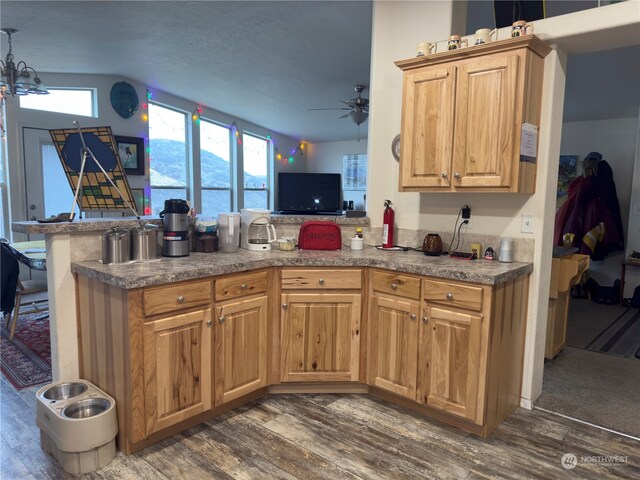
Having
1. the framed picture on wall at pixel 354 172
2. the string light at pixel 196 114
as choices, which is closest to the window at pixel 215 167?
the string light at pixel 196 114

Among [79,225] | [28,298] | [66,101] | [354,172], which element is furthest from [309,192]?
[79,225]

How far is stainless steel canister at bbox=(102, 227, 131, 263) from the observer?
2340 millimetres

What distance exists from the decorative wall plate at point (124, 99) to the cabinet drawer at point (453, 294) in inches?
225

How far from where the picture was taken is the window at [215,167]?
318 inches

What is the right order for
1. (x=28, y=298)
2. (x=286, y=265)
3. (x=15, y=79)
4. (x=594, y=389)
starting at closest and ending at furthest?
(x=286, y=265) → (x=594, y=389) → (x=15, y=79) → (x=28, y=298)

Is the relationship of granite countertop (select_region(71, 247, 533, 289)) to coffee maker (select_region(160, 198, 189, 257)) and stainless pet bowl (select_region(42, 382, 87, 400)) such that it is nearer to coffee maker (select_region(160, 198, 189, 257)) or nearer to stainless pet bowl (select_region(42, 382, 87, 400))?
coffee maker (select_region(160, 198, 189, 257))

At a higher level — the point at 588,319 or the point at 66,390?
the point at 66,390

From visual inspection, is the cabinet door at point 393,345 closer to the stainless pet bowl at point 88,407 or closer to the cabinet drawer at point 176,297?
the cabinet drawer at point 176,297

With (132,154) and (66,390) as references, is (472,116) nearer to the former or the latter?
(66,390)

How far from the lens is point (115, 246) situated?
2.34 meters

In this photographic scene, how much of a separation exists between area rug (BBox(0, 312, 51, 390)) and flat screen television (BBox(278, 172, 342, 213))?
4.41 meters

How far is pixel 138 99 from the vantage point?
6.77 m

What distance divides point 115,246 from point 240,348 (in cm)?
87

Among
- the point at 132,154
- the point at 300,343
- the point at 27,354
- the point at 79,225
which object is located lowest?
the point at 27,354
